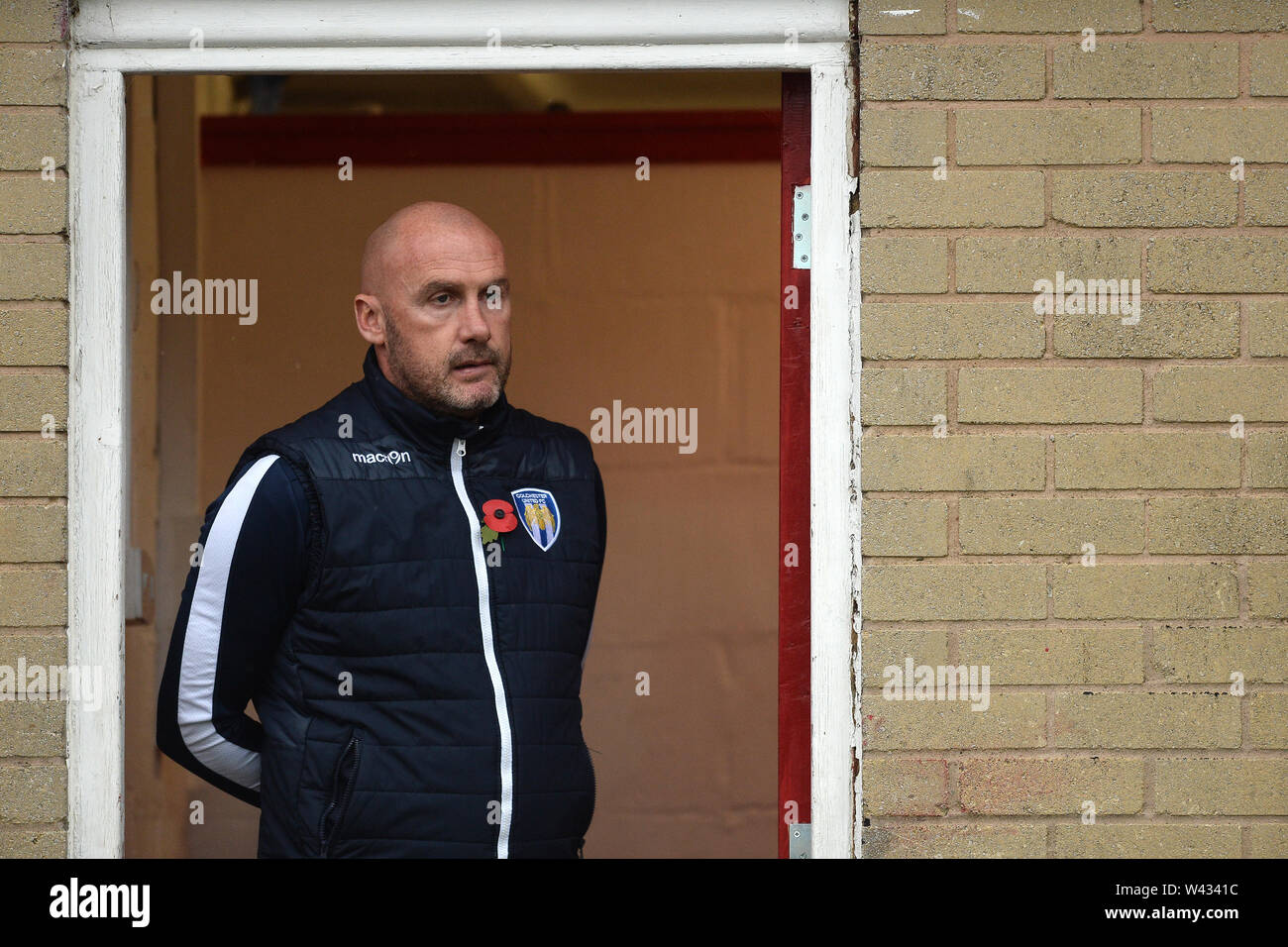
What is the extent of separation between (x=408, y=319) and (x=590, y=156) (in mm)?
1712

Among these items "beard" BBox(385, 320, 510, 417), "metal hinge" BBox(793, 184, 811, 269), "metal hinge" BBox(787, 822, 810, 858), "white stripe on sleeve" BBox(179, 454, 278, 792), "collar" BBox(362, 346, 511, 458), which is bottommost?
"metal hinge" BBox(787, 822, 810, 858)

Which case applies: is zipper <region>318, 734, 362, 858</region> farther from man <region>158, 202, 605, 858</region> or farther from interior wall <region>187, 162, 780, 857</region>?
interior wall <region>187, 162, 780, 857</region>

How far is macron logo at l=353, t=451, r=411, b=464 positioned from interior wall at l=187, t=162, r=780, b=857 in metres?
1.63

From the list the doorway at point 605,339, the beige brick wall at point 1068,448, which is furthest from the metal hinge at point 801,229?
the doorway at point 605,339

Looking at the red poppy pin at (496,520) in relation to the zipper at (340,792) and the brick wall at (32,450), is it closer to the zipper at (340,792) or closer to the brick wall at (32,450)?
the zipper at (340,792)

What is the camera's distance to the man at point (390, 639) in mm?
2268

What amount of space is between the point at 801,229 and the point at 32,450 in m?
1.42

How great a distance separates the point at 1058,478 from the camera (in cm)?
224

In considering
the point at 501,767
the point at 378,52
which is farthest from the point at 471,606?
the point at 378,52

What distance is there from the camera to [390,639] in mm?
2311

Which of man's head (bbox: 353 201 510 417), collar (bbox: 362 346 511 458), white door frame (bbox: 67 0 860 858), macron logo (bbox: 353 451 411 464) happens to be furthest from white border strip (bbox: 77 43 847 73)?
macron logo (bbox: 353 451 411 464)

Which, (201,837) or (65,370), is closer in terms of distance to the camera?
(65,370)

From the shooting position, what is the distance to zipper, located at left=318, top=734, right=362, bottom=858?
7.34 ft

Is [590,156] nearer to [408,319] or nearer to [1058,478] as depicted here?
[408,319]
